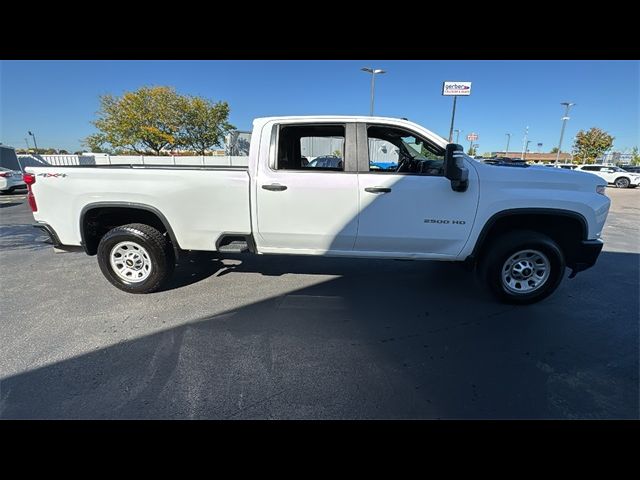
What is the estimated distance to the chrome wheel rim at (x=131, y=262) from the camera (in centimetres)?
363

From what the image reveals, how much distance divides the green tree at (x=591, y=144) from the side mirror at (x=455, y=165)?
2171 inches

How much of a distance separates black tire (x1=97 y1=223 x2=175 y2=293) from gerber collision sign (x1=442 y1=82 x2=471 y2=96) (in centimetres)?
2103

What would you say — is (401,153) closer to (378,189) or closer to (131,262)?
(378,189)

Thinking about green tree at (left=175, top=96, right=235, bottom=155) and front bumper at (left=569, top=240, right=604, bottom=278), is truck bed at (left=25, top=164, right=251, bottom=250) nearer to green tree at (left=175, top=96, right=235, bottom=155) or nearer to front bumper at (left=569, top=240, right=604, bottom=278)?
front bumper at (left=569, top=240, right=604, bottom=278)

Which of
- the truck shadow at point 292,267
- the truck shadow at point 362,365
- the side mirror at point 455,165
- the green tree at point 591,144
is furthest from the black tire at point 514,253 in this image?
the green tree at point 591,144

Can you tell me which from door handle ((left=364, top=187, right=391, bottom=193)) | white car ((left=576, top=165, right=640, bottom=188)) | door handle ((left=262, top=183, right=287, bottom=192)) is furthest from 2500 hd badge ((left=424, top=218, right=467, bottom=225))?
white car ((left=576, top=165, right=640, bottom=188))

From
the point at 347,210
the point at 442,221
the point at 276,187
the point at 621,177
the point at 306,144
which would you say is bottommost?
the point at 621,177

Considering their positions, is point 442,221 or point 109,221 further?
point 109,221

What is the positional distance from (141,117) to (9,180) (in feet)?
75.0

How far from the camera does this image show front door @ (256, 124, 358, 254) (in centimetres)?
329

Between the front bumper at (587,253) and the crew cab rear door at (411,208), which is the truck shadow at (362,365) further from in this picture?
the crew cab rear door at (411,208)

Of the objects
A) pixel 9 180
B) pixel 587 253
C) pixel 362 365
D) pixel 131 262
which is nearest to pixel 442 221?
pixel 587 253

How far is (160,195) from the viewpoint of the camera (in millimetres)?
3404
